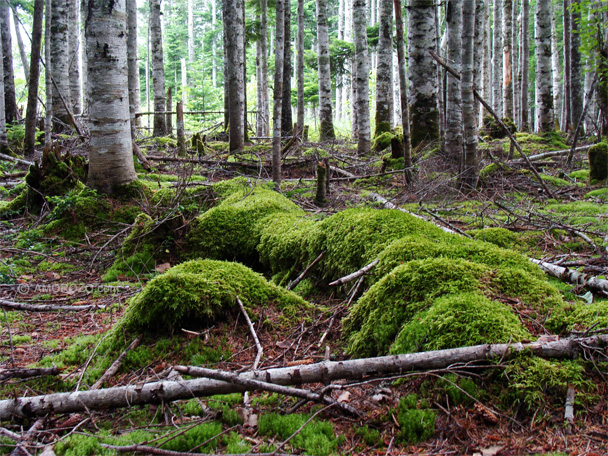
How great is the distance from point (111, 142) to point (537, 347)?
22.2ft

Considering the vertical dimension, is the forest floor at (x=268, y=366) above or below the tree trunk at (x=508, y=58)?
below

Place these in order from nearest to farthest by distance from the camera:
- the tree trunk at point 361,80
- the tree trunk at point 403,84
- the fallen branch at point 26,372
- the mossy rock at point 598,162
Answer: the fallen branch at point 26,372
the tree trunk at point 403,84
the mossy rock at point 598,162
the tree trunk at point 361,80

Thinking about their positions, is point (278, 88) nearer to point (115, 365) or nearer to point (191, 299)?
point (191, 299)

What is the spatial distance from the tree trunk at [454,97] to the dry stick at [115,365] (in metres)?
7.08

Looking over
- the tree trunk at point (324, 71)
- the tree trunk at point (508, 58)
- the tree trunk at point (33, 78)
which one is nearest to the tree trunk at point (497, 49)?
the tree trunk at point (508, 58)

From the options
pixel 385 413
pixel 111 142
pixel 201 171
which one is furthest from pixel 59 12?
pixel 385 413

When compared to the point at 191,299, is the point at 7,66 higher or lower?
higher

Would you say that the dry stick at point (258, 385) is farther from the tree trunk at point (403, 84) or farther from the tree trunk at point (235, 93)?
the tree trunk at point (235, 93)

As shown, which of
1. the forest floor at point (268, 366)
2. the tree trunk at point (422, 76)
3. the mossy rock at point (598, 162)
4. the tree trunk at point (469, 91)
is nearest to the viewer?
the forest floor at point (268, 366)

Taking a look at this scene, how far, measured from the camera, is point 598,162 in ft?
28.5

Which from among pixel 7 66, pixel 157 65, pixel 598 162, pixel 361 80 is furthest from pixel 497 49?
pixel 7 66

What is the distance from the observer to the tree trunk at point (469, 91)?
764cm

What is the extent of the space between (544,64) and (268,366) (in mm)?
16004

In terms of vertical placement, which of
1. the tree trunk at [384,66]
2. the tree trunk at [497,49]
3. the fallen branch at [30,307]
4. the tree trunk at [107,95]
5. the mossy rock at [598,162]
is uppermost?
the tree trunk at [497,49]
